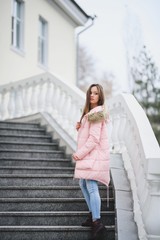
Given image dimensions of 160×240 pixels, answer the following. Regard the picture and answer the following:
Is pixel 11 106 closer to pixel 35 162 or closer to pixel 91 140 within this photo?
pixel 35 162

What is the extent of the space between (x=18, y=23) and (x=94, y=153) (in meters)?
9.45

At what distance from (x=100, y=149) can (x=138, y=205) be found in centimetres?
74

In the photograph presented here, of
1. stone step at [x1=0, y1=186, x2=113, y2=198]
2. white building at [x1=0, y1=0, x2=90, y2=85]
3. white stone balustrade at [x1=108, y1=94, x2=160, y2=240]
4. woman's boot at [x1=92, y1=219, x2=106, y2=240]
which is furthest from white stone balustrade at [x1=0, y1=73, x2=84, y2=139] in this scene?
woman's boot at [x1=92, y1=219, x2=106, y2=240]

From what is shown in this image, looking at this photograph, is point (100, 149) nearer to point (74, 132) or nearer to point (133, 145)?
point (133, 145)

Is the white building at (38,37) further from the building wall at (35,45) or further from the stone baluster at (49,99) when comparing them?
the stone baluster at (49,99)

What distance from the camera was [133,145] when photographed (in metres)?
5.14

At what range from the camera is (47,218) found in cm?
474

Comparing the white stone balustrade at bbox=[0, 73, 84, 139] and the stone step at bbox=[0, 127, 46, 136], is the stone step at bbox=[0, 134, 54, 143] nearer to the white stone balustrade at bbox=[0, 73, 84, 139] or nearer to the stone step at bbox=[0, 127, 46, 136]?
the stone step at bbox=[0, 127, 46, 136]

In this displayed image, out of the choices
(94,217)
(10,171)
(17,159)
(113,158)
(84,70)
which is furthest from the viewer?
(84,70)

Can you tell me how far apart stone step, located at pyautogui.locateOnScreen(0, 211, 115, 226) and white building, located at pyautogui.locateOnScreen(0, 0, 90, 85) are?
600 cm

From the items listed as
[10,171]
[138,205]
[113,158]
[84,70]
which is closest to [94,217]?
[138,205]

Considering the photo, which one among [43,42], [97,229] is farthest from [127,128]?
[43,42]

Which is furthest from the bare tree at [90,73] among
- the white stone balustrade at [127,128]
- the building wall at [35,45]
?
the white stone balustrade at [127,128]

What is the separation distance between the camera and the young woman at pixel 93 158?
14.0 feet
